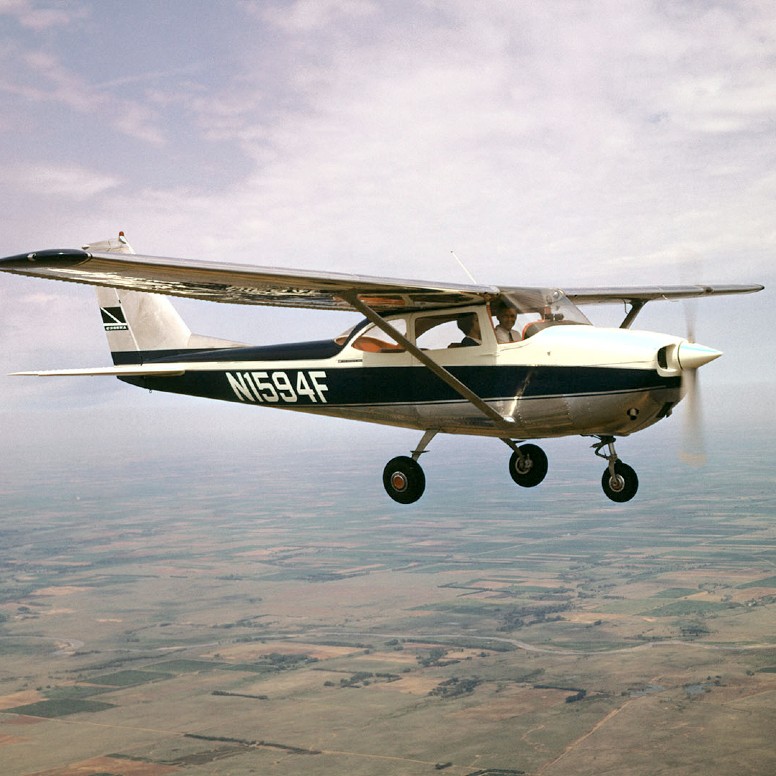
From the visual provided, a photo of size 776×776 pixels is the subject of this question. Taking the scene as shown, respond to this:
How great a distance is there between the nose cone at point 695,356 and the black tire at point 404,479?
5.23 m

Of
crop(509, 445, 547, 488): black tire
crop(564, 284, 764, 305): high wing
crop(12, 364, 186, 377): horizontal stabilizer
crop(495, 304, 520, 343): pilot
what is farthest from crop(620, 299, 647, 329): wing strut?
crop(12, 364, 186, 377): horizontal stabilizer

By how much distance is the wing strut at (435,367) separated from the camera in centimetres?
1814

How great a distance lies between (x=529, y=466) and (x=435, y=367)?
3.51 m

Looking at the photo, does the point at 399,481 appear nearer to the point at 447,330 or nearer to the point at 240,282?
the point at 447,330

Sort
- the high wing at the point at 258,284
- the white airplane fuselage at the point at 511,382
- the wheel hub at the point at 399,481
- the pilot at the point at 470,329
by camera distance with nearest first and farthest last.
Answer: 1. the high wing at the point at 258,284
2. the white airplane fuselage at the point at 511,382
3. the pilot at the point at 470,329
4. the wheel hub at the point at 399,481

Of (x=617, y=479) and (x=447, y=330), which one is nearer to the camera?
(x=447, y=330)

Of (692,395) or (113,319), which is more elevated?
(113,319)

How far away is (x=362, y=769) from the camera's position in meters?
200

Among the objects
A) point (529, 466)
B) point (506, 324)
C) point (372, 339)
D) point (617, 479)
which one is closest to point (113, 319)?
point (372, 339)

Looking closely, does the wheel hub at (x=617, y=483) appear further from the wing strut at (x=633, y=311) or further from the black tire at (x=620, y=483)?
the wing strut at (x=633, y=311)

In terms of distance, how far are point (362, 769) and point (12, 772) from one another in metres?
63.9

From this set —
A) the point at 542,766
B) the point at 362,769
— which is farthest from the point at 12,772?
the point at 542,766

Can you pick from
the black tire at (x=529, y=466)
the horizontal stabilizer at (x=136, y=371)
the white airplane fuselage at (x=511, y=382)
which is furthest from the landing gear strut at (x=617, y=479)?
the horizontal stabilizer at (x=136, y=371)

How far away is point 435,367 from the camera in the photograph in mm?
18297
